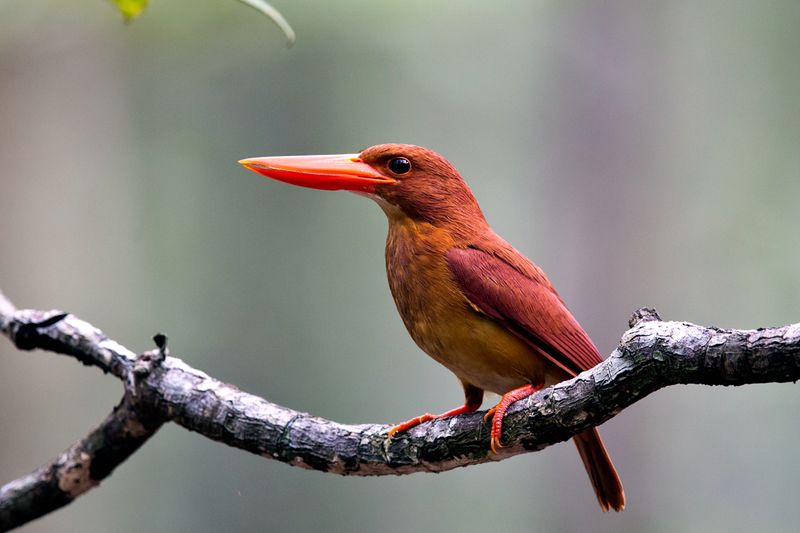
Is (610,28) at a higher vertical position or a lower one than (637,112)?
higher

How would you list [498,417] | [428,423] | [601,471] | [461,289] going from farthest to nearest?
[601,471], [461,289], [428,423], [498,417]

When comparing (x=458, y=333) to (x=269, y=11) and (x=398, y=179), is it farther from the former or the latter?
(x=269, y=11)

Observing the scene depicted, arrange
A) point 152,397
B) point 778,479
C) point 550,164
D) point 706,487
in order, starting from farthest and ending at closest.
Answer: point 550,164
point 706,487
point 778,479
point 152,397

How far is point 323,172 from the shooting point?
2652 millimetres

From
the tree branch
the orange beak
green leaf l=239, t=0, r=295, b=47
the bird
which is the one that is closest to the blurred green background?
→ the bird

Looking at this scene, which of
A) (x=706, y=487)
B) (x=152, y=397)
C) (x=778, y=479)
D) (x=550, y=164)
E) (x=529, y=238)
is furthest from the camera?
(x=529, y=238)

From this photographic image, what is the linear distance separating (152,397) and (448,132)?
486 cm

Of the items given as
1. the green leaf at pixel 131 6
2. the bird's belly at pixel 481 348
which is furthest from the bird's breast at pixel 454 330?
the green leaf at pixel 131 6

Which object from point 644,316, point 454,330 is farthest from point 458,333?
point 644,316

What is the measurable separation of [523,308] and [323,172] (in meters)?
0.69

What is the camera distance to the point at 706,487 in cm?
591

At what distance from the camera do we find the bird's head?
2656mm

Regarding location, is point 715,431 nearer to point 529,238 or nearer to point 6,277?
point 529,238

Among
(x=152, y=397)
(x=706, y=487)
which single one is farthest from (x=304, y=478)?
(x=152, y=397)
